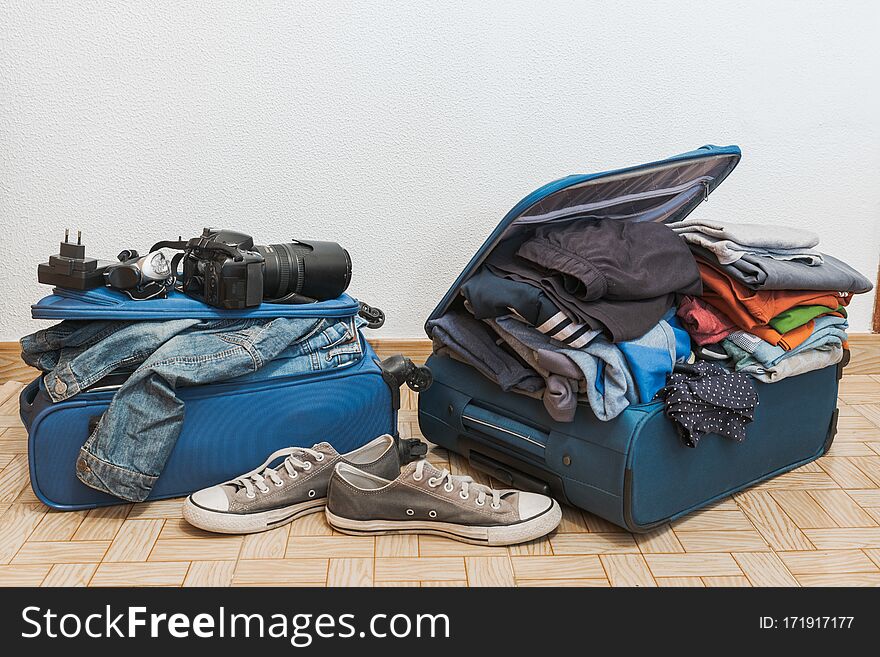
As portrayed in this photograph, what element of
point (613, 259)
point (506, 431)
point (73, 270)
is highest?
point (613, 259)

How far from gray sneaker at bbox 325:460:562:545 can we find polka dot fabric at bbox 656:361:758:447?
9.4 inches

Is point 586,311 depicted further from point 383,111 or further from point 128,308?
point 383,111

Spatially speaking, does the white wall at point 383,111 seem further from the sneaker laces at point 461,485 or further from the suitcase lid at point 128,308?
the sneaker laces at point 461,485

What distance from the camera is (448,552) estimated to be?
127 cm

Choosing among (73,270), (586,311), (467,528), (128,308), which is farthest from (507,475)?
(73,270)

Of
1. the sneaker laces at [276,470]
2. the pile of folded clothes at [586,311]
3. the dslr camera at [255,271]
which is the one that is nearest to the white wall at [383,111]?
the dslr camera at [255,271]

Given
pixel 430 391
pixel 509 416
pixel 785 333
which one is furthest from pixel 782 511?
pixel 430 391

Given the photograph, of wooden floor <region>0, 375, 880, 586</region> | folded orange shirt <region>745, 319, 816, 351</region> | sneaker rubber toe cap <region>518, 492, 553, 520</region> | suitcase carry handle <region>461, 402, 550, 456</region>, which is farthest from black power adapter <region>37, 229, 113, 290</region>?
folded orange shirt <region>745, 319, 816, 351</region>

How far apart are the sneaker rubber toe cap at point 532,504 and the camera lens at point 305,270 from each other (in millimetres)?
493

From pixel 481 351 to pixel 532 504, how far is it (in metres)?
0.29

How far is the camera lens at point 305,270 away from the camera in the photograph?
4.78 ft

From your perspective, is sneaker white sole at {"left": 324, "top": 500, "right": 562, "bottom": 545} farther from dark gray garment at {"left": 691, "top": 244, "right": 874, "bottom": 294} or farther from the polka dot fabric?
dark gray garment at {"left": 691, "top": 244, "right": 874, "bottom": 294}

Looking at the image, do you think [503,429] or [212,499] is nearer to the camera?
[212,499]

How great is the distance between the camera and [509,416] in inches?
57.4
